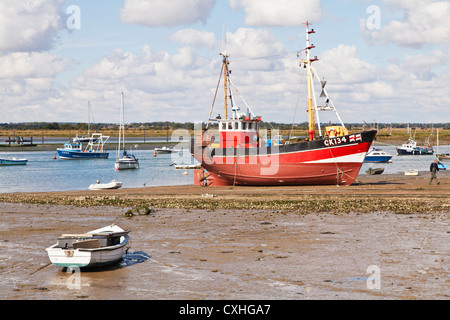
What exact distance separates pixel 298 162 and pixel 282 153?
1495mm

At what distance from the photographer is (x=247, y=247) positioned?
23297 mm

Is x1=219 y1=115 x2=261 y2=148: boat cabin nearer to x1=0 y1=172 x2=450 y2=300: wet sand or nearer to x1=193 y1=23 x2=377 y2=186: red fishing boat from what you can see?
x1=193 y1=23 x2=377 y2=186: red fishing boat

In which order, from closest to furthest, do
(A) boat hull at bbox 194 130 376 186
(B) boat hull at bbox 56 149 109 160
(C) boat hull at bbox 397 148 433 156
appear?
(A) boat hull at bbox 194 130 376 186 < (C) boat hull at bbox 397 148 433 156 < (B) boat hull at bbox 56 149 109 160

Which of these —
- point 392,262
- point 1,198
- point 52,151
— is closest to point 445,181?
point 392,262

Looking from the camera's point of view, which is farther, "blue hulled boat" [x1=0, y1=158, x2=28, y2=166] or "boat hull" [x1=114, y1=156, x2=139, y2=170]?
"blue hulled boat" [x1=0, y1=158, x2=28, y2=166]

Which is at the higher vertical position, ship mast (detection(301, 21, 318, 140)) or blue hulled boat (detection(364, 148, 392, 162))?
ship mast (detection(301, 21, 318, 140))

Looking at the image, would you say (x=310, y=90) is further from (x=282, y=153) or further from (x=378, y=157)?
(x=378, y=157)

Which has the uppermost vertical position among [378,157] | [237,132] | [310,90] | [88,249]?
[310,90]

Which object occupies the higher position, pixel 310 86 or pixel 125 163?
pixel 310 86

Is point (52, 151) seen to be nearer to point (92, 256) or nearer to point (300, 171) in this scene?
point (300, 171)

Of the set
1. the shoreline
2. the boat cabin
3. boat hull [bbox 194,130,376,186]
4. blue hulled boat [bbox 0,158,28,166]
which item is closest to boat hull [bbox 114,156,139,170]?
blue hulled boat [bbox 0,158,28,166]

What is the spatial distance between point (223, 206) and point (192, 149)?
17325 mm

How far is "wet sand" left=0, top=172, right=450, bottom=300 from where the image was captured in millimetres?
17422

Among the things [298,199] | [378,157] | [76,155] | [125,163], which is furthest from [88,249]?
[76,155]
